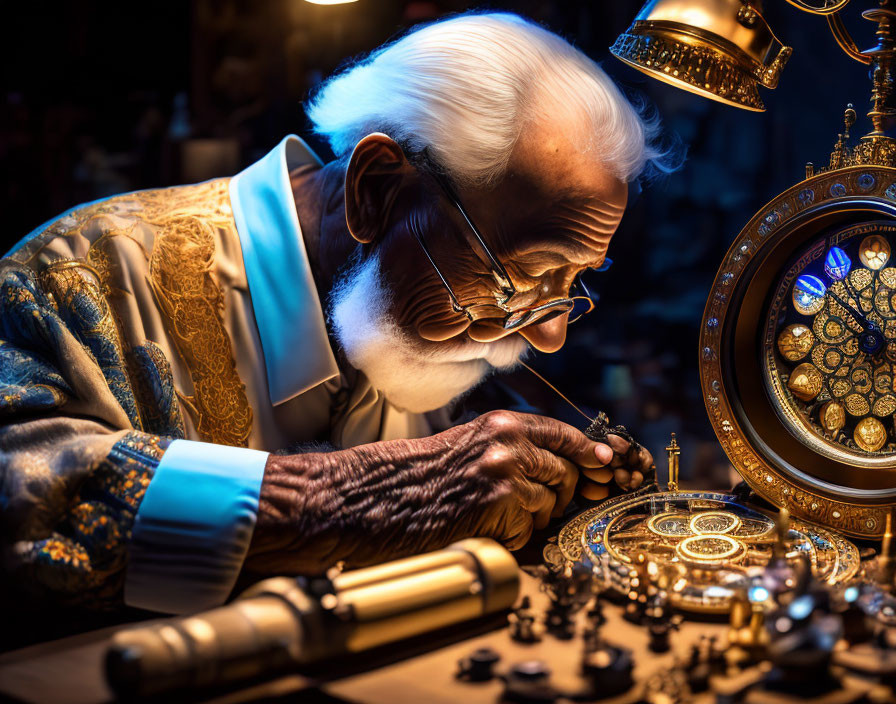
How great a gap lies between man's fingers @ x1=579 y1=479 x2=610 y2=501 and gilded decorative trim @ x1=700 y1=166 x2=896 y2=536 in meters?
0.22

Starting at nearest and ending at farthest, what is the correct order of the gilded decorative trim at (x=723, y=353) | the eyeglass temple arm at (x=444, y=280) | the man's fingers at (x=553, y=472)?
the gilded decorative trim at (x=723, y=353)
the man's fingers at (x=553, y=472)
the eyeglass temple arm at (x=444, y=280)

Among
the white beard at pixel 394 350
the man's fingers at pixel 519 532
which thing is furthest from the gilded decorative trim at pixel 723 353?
the white beard at pixel 394 350

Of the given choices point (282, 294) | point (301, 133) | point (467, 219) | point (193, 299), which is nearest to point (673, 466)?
point (467, 219)

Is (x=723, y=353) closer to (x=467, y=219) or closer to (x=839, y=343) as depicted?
(x=839, y=343)

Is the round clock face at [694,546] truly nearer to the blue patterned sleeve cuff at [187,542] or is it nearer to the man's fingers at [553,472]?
the man's fingers at [553,472]

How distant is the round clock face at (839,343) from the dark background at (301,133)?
0.91 m

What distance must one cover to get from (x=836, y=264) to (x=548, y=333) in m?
0.60

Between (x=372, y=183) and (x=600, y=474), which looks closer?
(x=600, y=474)

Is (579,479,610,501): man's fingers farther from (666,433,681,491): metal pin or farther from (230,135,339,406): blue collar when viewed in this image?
(230,135,339,406): blue collar

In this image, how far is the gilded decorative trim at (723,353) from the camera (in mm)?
1257

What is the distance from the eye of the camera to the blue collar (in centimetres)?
166

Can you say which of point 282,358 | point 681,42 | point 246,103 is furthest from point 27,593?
point 246,103

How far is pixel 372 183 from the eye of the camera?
1596 mm


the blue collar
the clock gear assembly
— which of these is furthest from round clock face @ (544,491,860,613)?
the blue collar
